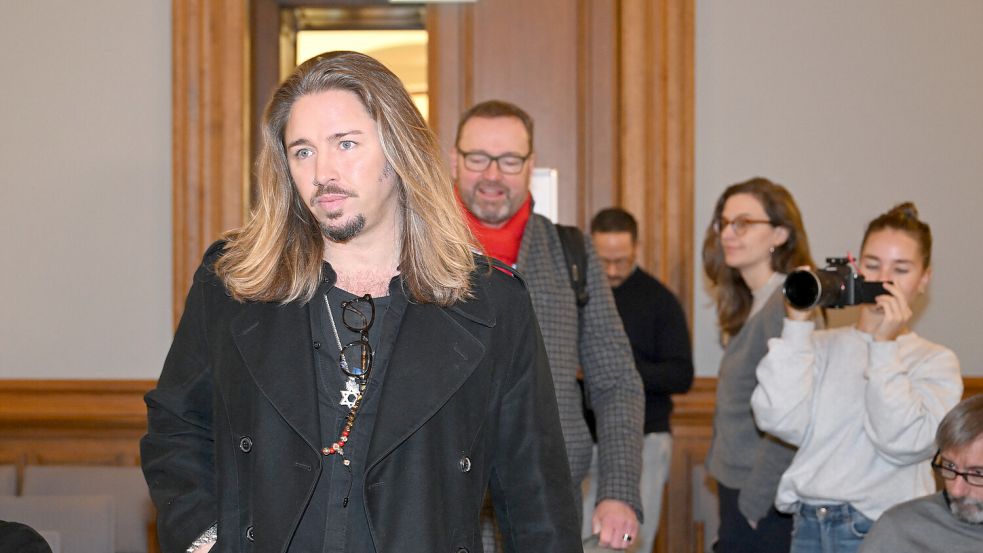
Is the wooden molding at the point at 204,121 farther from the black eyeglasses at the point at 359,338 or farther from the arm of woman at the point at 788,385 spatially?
the black eyeglasses at the point at 359,338

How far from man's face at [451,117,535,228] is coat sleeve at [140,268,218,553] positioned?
1.15 metres

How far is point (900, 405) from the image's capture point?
10.0 ft

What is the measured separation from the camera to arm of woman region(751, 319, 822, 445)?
323cm

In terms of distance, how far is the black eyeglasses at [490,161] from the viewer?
3082 millimetres

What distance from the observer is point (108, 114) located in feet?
17.0

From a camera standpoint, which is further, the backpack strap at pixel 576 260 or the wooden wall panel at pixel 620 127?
the wooden wall panel at pixel 620 127

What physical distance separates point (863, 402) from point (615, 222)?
1671 mm

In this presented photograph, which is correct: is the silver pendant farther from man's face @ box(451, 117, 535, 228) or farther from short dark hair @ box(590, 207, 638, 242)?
short dark hair @ box(590, 207, 638, 242)

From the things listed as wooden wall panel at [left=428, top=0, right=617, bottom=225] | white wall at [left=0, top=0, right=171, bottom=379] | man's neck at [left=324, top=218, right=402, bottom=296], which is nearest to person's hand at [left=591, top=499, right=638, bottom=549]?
man's neck at [left=324, top=218, right=402, bottom=296]

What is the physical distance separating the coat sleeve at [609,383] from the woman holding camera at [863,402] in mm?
456

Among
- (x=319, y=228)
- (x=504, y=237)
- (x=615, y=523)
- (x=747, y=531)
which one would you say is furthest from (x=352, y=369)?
(x=747, y=531)

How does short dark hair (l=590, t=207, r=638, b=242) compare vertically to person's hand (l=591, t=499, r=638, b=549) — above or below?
above

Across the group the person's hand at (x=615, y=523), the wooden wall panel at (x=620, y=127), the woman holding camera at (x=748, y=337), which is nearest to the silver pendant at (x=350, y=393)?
the person's hand at (x=615, y=523)

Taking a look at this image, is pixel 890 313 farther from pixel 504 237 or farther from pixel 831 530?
pixel 504 237
